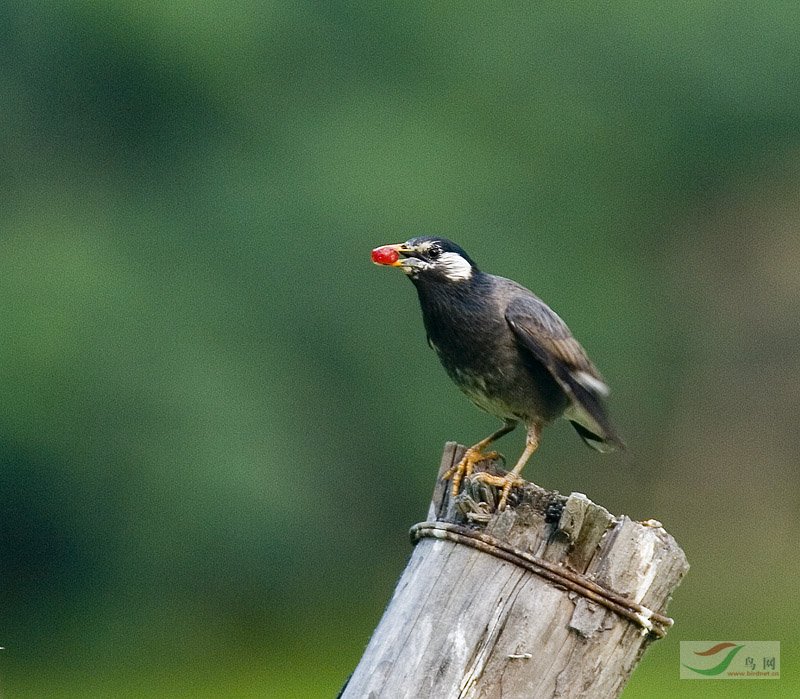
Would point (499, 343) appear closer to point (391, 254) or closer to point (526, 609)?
point (391, 254)

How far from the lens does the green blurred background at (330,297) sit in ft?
47.6

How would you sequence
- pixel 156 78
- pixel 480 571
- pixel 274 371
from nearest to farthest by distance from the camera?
pixel 480 571 → pixel 274 371 → pixel 156 78

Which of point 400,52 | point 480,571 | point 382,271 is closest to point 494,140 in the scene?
point 400,52

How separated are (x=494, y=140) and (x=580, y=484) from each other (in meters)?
4.24

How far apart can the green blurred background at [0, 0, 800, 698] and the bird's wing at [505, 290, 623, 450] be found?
6.17 meters

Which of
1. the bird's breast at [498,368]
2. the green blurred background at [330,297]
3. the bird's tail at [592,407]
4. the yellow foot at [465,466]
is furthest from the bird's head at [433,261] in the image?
the green blurred background at [330,297]

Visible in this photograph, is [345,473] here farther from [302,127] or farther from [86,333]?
[302,127]

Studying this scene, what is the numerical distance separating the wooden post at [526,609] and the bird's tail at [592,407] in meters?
1.86

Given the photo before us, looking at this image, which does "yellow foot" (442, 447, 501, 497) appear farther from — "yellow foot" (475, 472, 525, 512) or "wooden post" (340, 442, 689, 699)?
"wooden post" (340, 442, 689, 699)

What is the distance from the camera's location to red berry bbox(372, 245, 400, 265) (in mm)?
6125

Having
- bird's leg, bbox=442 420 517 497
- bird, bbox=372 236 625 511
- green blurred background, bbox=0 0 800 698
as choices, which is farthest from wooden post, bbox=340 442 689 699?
green blurred background, bbox=0 0 800 698

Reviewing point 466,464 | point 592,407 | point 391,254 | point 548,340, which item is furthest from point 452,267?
point 466,464

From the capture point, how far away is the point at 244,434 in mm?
14633

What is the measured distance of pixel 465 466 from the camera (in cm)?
521
